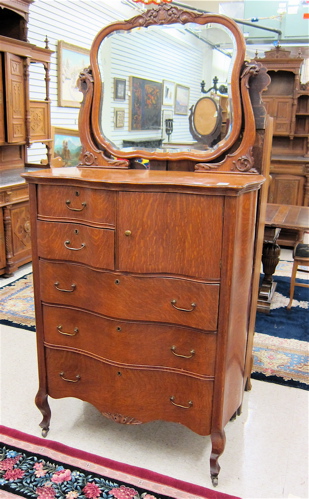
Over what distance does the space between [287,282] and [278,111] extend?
3.09 metres

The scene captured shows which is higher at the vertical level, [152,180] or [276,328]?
[152,180]

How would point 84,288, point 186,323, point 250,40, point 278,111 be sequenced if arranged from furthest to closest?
point 250,40 < point 278,111 < point 84,288 < point 186,323

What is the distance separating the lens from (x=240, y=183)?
5.99 feet

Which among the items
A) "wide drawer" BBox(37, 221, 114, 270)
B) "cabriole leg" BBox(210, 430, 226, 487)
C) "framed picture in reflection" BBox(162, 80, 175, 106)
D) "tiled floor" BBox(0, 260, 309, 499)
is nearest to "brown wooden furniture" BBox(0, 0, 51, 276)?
"tiled floor" BBox(0, 260, 309, 499)

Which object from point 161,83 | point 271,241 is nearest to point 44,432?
point 161,83

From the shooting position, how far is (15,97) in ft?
16.4

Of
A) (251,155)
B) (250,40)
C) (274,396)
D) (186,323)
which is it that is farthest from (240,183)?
(250,40)

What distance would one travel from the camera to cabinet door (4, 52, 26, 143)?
4820 mm

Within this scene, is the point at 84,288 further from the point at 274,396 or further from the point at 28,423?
the point at 274,396

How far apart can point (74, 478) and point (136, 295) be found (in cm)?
91

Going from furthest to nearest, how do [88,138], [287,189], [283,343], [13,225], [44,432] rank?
[287,189], [13,225], [283,343], [88,138], [44,432]

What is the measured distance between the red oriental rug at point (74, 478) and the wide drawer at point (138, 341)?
0.53 meters

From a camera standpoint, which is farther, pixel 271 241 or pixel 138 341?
pixel 271 241

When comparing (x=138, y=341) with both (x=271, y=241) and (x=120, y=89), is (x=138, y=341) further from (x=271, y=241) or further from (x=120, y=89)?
(x=271, y=241)
